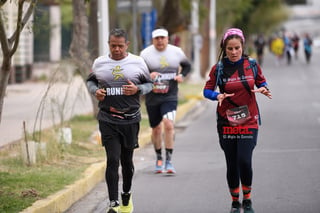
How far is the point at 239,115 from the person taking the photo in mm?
7699

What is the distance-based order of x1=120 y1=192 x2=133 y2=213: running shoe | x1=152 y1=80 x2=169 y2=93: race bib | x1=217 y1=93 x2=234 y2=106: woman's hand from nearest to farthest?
x1=217 y1=93 x2=234 y2=106: woman's hand
x1=120 y1=192 x2=133 y2=213: running shoe
x1=152 y1=80 x2=169 y2=93: race bib

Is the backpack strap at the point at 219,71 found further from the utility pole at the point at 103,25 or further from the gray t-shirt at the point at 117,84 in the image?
the utility pole at the point at 103,25

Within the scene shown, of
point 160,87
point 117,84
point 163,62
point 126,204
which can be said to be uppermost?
point 117,84

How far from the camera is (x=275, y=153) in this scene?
1308 cm

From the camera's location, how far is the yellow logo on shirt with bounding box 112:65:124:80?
8.04m

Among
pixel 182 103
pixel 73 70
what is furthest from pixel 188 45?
pixel 73 70

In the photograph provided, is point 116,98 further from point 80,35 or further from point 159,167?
point 80,35

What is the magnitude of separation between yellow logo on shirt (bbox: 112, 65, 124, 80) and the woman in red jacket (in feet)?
3.02

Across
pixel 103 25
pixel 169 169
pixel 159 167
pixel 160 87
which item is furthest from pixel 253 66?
pixel 103 25

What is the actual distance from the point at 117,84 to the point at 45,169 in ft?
9.61

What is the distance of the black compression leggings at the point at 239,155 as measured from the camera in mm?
7680

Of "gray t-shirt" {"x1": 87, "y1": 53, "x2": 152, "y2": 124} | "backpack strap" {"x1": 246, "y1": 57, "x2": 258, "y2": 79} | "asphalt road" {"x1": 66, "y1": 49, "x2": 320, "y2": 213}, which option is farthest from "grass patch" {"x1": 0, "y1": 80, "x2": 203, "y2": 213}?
"backpack strap" {"x1": 246, "y1": 57, "x2": 258, "y2": 79}

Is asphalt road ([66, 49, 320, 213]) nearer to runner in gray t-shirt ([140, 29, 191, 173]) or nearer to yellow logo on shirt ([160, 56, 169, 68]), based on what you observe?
runner in gray t-shirt ([140, 29, 191, 173])

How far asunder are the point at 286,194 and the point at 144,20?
43.9ft
